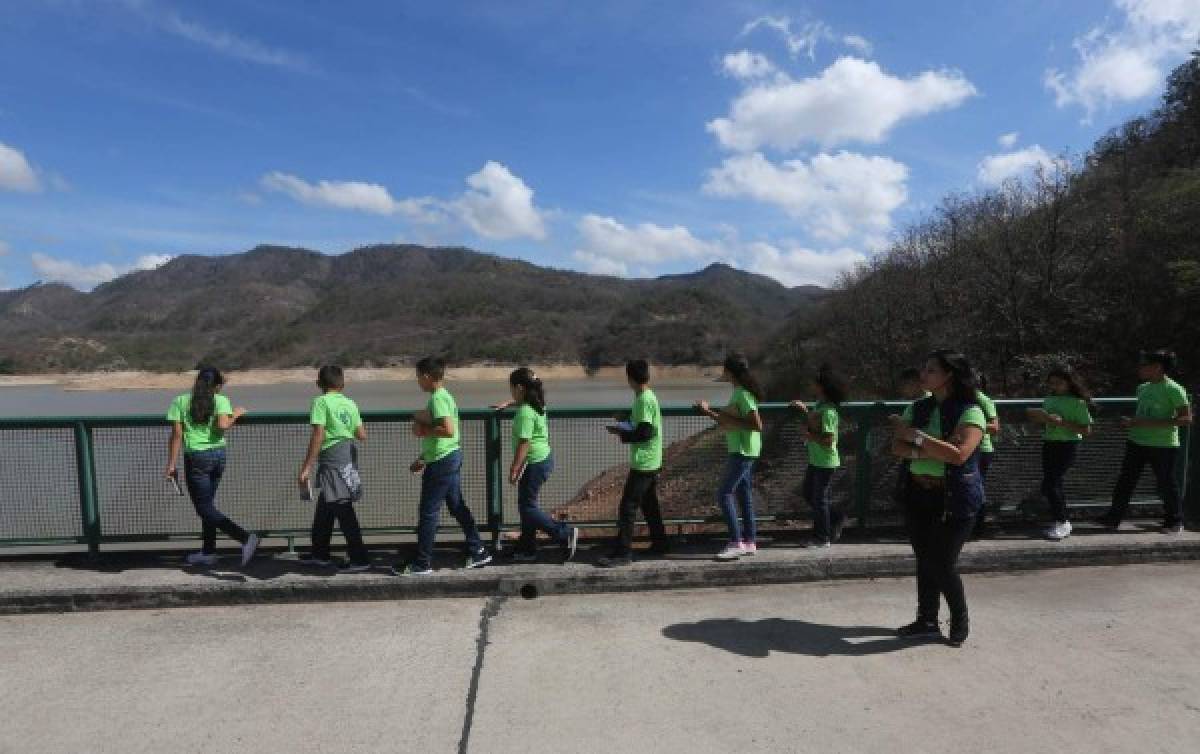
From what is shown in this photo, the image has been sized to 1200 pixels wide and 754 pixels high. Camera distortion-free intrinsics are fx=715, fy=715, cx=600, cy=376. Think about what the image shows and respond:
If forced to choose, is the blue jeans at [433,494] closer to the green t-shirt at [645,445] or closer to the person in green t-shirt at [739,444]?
the green t-shirt at [645,445]

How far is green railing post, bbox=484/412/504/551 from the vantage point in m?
5.50

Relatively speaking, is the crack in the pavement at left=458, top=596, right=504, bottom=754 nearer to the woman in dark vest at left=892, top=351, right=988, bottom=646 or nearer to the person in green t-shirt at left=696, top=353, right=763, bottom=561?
the person in green t-shirt at left=696, top=353, right=763, bottom=561

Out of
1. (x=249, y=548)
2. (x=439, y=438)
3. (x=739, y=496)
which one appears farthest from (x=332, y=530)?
(x=739, y=496)

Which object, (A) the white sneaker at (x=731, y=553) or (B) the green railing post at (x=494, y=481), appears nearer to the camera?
(A) the white sneaker at (x=731, y=553)

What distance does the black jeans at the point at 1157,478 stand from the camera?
559 cm

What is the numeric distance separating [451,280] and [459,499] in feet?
602

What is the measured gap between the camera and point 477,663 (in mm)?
3811

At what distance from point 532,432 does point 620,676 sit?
185cm

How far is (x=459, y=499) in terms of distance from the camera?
503 cm

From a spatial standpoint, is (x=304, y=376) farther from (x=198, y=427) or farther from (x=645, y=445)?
(x=645, y=445)

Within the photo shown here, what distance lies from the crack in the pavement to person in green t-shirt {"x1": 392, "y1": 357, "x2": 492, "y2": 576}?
567mm

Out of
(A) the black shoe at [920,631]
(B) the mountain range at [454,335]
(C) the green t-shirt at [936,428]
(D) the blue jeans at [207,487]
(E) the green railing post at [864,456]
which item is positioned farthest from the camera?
(B) the mountain range at [454,335]

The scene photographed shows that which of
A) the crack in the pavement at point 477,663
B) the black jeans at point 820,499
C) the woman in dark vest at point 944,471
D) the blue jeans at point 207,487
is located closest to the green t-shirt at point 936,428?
the woman in dark vest at point 944,471

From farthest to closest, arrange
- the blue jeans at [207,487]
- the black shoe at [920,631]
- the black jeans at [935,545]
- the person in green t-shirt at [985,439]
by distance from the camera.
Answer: the blue jeans at [207,487]
the person in green t-shirt at [985,439]
the black shoe at [920,631]
the black jeans at [935,545]
